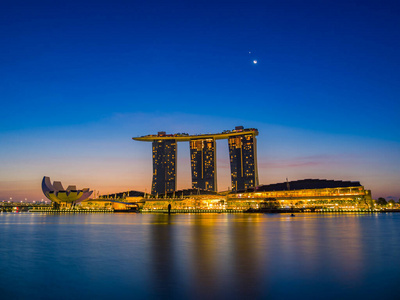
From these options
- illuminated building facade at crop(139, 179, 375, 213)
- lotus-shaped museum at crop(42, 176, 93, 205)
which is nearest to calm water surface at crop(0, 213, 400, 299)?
illuminated building facade at crop(139, 179, 375, 213)

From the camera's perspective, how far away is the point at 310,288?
14.4 metres

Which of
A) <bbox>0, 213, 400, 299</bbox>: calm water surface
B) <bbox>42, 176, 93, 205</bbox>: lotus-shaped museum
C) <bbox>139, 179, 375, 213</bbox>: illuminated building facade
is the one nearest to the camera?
<bbox>0, 213, 400, 299</bbox>: calm water surface

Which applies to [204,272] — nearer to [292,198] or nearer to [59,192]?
[292,198]

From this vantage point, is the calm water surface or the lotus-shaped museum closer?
the calm water surface

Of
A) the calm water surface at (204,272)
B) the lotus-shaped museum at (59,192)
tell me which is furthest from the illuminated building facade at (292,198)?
the calm water surface at (204,272)

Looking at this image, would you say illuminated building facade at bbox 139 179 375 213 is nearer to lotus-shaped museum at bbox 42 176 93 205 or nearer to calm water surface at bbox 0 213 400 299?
lotus-shaped museum at bbox 42 176 93 205

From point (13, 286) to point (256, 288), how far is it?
10.6 metres

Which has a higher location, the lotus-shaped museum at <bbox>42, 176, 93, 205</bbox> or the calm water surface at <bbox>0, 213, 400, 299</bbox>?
the lotus-shaped museum at <bbox>42, 176, 93, 205</bbox>

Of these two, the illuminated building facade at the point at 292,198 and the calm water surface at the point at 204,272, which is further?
the illuminated building facade at the point at 292,198

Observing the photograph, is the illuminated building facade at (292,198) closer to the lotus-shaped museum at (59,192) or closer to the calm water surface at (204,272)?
the lotus-shaped museum at (59,192)

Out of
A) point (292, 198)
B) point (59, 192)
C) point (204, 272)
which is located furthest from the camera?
point (59, 192)

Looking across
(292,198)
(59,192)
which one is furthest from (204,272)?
(59,192)

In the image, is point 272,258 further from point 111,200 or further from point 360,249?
point 111,200

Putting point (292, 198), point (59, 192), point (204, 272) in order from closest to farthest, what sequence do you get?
point (204, 272)
point (292, 198)
point (59, 192)
